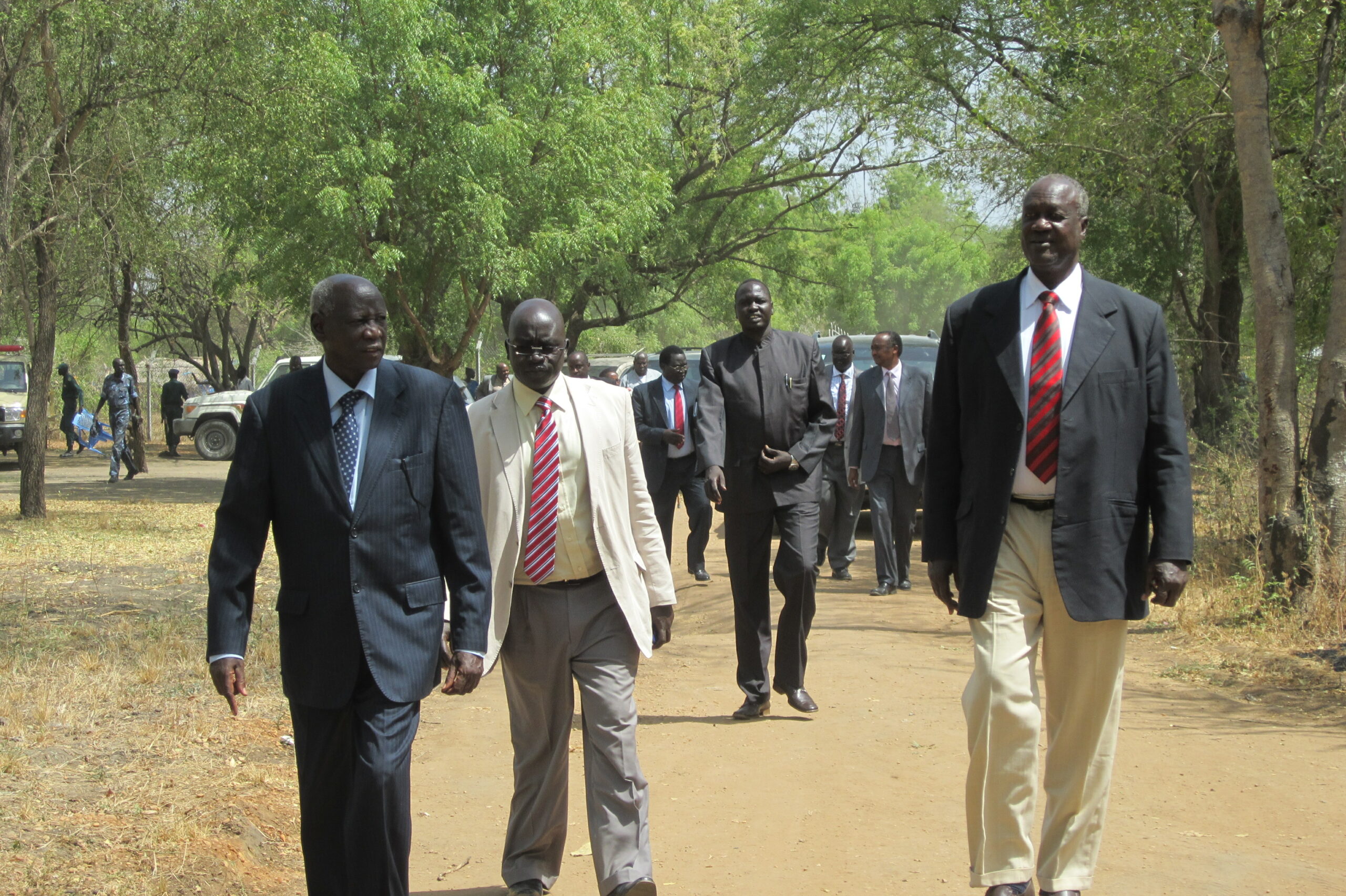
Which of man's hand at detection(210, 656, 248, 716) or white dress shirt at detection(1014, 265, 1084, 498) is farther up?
white dress shirt at detection(1014, 265, 1084, 498)

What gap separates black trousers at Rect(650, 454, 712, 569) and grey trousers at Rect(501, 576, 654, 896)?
18.8 ft

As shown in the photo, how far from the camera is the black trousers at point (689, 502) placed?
35.1 ft

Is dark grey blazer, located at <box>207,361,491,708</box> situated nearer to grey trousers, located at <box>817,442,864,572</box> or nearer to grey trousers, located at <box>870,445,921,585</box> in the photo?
grey trousers, located at <box>870,445,921,585</box>

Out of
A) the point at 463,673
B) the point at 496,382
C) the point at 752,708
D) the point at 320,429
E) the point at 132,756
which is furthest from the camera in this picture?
the point at 496,382

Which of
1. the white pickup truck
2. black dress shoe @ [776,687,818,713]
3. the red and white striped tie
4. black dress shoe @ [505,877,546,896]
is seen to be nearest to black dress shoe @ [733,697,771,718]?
black dress shoe @ [776,687,818,713]

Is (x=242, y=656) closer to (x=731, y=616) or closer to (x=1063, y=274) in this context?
(x=1063, y=274)

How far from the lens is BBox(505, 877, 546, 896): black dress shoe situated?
4.34m

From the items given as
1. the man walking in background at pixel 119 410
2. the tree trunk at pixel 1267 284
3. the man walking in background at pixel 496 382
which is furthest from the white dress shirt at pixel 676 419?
the man walking in background at pixel 119 410

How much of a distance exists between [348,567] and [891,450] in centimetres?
760

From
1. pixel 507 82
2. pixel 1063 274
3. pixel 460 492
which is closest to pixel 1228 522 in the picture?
pixel 1063 274

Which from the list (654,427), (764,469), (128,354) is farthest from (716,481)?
(128,354)

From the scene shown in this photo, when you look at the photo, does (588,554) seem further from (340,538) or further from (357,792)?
(357,792)

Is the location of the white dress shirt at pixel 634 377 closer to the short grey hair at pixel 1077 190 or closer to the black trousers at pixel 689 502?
the black trousers at pixel 689 502

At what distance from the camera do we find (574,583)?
14.4ft
